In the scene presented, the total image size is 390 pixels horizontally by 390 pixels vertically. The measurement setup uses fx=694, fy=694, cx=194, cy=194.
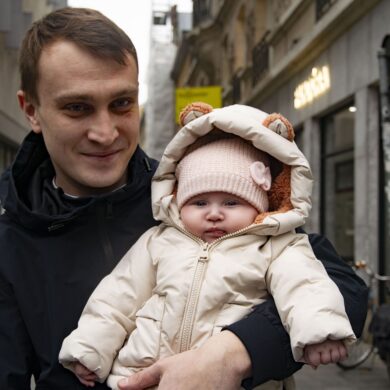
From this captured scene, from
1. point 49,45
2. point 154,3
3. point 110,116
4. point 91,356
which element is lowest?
point 91,356

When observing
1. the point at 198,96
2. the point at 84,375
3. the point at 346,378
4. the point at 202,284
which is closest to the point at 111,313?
the point at 84,375

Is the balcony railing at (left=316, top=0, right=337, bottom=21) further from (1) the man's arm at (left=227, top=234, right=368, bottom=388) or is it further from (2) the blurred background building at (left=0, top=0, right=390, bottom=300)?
(1) the man's arm at (left=227, top=234, right=368, bottom=388)

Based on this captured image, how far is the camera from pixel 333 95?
11445 millimetres

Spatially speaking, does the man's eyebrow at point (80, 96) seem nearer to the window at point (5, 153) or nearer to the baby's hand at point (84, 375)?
the baby's hand at point (84, 375)

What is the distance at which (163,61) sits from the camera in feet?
182

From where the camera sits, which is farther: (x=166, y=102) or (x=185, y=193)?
(x=166, y=102)

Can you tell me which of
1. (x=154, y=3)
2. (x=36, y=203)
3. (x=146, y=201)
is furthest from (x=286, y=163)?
(x=154, y=3)

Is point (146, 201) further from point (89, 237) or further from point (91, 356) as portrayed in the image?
point (91, 356)

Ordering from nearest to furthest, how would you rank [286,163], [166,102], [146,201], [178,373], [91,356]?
[178,373] < [91,356] < [286,163] < [146,201] < [166,102]

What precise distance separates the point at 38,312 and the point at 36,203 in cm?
37

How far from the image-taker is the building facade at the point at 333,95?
9.80 metres

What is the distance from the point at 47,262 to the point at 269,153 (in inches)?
32.5

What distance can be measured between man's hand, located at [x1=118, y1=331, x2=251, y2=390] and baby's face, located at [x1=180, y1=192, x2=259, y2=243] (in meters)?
0.45

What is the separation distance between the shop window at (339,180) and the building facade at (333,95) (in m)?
0.02
